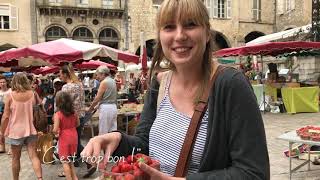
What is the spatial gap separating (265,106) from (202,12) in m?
13.1

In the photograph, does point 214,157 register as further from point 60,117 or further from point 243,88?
point 60,117

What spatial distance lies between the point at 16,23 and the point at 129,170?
28796mm

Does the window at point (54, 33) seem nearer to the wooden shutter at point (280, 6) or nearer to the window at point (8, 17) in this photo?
the window at point (8, 17)

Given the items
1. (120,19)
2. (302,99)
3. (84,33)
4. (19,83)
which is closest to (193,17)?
(19,83)

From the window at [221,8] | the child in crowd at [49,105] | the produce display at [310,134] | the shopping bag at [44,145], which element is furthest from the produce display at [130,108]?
the window at [221,8]

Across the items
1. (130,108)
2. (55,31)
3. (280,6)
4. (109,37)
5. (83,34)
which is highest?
(280,6)

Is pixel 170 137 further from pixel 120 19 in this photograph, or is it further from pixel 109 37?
pixel 120 19

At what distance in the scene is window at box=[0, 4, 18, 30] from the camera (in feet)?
90.4

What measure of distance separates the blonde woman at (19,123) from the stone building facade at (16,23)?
23.2 m

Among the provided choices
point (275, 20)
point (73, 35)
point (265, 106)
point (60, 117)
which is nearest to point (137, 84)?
point (265, 106)

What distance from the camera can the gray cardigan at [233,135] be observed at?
1.25 m

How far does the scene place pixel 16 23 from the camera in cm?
2791

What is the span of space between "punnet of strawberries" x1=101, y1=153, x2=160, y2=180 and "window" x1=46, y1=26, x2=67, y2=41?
1141 inches

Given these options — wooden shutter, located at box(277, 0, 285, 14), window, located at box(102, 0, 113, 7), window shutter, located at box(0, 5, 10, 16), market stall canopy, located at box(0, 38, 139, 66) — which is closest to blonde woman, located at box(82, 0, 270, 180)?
market stall canopy, located at box(0, 38, 139, 66)
